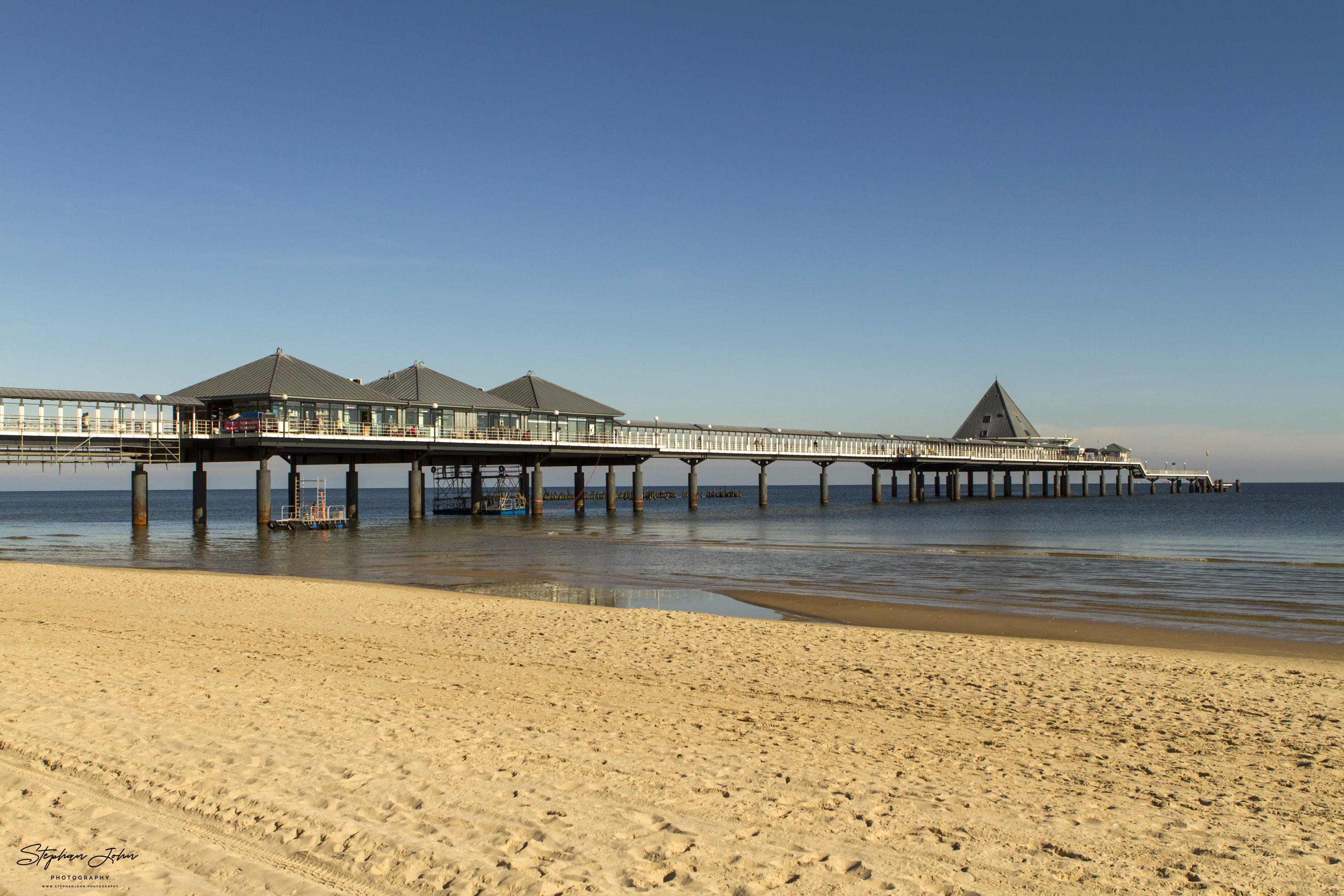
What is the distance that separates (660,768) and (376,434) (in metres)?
41.2

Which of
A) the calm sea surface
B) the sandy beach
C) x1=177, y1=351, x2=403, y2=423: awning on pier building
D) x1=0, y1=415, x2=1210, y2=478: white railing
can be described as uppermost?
x1=177, y1=351, x2=403, y2=423: awning on pier building

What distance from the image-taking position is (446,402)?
4888 cm

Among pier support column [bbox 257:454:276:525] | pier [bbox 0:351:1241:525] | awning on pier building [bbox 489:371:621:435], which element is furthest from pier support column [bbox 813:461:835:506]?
pier support column [bbox 257:454:276:525]

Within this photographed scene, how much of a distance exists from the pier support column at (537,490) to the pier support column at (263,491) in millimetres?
14969

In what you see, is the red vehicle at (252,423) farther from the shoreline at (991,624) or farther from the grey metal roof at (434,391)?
the shoreline at (991,624)

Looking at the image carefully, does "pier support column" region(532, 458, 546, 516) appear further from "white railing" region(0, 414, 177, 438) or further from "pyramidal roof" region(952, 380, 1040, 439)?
"pyramidal roof" region(952, 380, 1040, 439)

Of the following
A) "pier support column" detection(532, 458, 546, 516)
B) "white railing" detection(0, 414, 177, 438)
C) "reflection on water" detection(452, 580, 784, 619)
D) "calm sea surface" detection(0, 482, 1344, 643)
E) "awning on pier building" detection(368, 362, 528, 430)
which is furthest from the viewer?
"pier support column" detection(532, 458, 546, 516)

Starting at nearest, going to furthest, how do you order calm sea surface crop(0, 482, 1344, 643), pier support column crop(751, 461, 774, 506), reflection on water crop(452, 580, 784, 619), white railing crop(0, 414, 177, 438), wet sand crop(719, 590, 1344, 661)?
1. wet sand crop(719, 590, 1344, 661)
2. reflection on water crop(452, 580, 784, 619)
3. calm sea surface crop(0, 482, 1344, 643)
4. white railing crop(0, 414, 177, 438)
5. pier support column crop(751, 461, 774, 506)

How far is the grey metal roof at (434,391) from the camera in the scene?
160ft

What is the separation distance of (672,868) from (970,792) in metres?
2.40

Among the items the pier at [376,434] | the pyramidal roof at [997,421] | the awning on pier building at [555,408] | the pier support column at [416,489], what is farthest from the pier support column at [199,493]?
the pyramidal roof at [997,421]

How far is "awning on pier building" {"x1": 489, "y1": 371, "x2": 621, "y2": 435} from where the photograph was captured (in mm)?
53250

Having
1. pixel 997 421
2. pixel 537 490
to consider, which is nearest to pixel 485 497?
pixel 537 490

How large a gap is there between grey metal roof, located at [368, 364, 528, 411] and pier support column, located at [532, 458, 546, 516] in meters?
3.95
